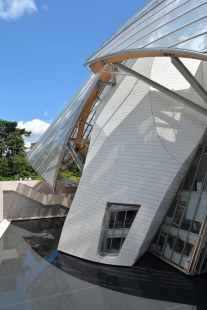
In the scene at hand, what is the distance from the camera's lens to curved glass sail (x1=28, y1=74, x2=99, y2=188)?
16.6 m

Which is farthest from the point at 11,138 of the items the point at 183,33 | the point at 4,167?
the point at 183,33

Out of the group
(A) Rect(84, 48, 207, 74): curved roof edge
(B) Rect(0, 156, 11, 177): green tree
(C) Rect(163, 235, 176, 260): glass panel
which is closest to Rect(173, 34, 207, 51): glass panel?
(A) Rect(84, 48, 207, 74): curved roof edge

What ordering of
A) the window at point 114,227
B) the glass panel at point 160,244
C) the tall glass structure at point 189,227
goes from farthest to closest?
the glass panel at point 160,244, the window at point 114,227, the tall glass structure at point 189,227

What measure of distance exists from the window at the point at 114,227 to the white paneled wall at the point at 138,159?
326 mm

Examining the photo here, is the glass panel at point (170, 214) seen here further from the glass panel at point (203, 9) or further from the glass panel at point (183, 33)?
the glass panel at point (203, 9)

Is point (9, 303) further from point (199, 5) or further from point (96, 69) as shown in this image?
point (199, 5)

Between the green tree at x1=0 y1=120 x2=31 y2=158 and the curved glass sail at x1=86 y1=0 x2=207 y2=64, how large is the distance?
1569 inches

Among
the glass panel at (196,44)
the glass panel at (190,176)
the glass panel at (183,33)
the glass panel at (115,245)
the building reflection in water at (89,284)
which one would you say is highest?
the glass panel at (183,33)

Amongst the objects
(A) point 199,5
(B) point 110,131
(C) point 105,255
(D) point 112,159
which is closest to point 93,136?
(B) point 110,131

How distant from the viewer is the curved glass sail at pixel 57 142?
652 inches

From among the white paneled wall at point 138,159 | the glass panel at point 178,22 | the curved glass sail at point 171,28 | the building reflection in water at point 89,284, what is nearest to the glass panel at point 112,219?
the white paneled wall at point 138,159

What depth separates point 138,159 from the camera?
12.2m

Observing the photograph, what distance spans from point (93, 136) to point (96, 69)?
4236 millimetres

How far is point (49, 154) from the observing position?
723 inches
